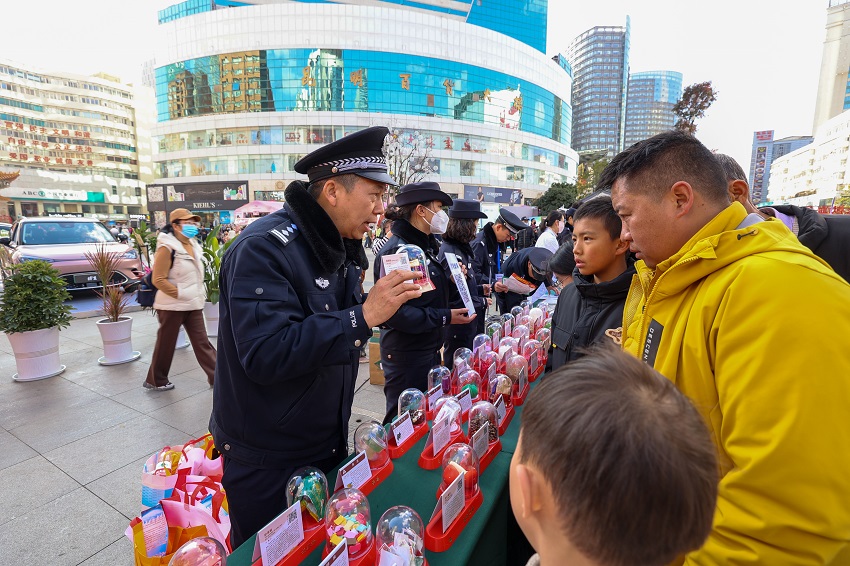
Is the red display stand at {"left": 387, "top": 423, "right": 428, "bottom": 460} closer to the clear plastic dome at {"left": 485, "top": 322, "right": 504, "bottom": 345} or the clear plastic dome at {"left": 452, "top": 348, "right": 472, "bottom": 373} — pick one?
the clear plastic dome at {"left": 452, "top": 348, "right": 472, "bottom": 373}

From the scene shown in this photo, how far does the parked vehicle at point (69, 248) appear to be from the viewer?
803 centimetres

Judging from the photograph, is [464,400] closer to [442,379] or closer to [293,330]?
[442,379]

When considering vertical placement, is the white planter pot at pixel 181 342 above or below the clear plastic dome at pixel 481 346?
below

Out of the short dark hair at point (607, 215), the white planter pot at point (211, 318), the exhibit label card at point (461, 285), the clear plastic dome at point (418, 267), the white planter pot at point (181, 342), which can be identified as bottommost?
the white planter pot at point (181, 342)

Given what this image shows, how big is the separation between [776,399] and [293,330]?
4.35 feet

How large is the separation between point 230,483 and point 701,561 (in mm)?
1572

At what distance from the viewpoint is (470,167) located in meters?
47.2

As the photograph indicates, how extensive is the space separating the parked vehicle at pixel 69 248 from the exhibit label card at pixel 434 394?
25.3ft

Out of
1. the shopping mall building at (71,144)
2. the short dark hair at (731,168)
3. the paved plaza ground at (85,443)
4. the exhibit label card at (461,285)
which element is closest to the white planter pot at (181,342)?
the paved plaza ground at (85,443)

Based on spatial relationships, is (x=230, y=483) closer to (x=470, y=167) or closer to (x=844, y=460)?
(x=844, y=460)

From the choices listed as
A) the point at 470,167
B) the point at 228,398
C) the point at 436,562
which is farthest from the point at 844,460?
the point at 470,167

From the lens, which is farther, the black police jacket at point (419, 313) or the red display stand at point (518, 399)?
the black police jacket at point (419, 313)

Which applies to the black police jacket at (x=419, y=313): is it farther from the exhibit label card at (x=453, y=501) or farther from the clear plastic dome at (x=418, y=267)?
the exhibit label card at (x=453, y=501)

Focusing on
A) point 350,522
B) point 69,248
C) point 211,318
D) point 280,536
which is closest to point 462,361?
point 350,522
